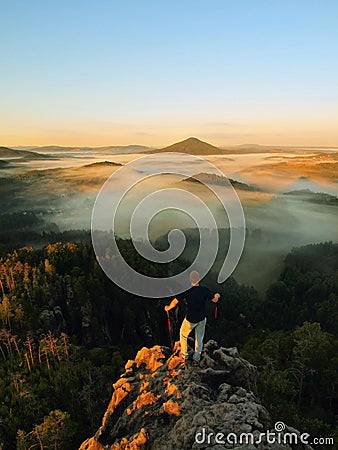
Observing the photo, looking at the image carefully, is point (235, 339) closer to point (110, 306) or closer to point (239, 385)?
point (110, 306)

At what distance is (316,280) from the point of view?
122875 millimetres

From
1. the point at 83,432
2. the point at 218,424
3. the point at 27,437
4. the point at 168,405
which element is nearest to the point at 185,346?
the point at 168,405

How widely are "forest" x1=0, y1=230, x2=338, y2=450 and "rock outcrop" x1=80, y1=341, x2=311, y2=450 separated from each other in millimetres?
4472

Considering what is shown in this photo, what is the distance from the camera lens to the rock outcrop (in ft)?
34.8

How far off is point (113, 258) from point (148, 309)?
12.6 metres

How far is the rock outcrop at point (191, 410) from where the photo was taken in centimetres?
1060

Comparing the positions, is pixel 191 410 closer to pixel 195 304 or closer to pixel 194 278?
pixel 195 304

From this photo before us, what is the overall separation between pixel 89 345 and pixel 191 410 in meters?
51.0

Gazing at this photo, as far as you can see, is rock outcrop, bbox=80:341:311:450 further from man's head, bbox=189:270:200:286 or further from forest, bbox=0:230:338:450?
forest, bbox=0:230:338:450

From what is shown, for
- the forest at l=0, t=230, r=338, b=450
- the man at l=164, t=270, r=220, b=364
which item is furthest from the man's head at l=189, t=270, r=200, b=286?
the forest at l=0, t=230, r=338, b=450

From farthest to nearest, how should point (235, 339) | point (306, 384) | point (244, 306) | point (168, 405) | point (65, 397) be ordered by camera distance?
point (244, 306), point (235, 339), point (65, 397), point (306, 384), point (168, 405)

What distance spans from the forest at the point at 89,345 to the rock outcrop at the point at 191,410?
4.47 m

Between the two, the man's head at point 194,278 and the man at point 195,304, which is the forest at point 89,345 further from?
the man's head at point 194,278

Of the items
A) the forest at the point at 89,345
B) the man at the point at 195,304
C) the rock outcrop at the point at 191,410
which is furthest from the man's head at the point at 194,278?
the forest at the point at 89,345
